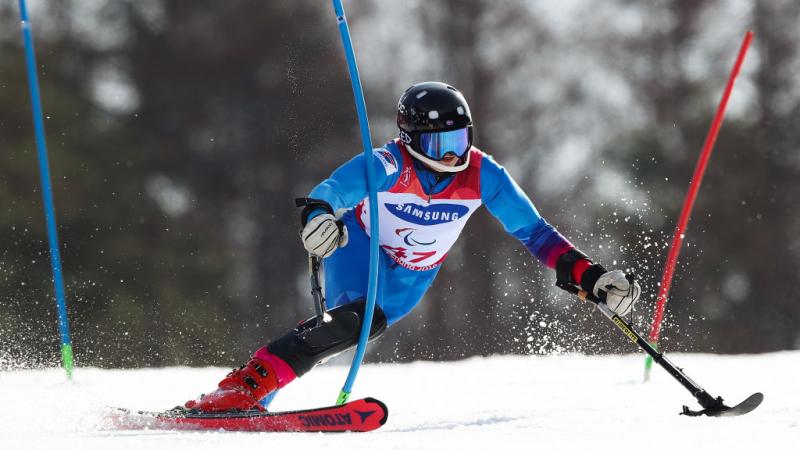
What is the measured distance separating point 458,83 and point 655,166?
13.6 ft

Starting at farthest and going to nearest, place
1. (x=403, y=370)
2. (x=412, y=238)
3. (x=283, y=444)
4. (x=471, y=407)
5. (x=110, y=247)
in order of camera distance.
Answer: (x=110, y=247), (x=403, y=370), (x=471, y=407), (x=412, y=238), (x=283, y=444)

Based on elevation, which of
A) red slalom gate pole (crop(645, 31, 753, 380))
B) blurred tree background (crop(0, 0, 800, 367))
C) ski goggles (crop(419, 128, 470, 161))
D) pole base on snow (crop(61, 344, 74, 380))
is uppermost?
ski goggles (crop(419, 128, 470, 161))

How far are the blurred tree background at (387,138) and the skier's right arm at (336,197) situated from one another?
36.2ft

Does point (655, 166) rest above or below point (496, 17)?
below

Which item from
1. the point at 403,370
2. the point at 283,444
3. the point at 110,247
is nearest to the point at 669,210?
the point at 110,247

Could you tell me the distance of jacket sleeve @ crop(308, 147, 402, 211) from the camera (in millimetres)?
3701

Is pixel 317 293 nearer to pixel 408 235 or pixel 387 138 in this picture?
pixel 408 235

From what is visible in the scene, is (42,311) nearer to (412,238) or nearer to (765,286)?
(412,238)

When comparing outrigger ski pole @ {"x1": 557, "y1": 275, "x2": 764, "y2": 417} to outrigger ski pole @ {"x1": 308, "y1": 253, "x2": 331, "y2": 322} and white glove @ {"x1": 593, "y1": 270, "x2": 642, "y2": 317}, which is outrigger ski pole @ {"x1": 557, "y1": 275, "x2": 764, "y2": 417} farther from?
outrigger ski pole @ {"x1": 308, "y1": 253, "x2": 331, "y2": 322}

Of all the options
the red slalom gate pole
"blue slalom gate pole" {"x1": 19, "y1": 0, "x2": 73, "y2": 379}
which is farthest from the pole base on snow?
the red slalom gate pole

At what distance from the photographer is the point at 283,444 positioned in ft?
9.17

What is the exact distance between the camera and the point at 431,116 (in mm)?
3910

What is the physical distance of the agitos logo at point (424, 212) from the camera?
4102mm

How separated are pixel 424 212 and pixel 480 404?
4.64 ft
